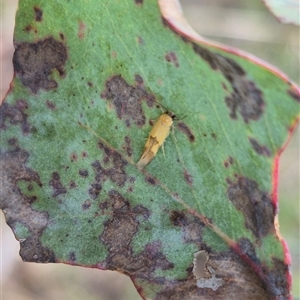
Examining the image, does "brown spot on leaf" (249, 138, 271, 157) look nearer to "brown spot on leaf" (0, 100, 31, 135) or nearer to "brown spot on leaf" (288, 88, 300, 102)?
"brown spot on leaf" (288, 88, 300, 102)

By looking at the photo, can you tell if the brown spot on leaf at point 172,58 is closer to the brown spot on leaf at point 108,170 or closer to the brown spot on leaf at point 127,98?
the brown spot on leaf at point 127,98

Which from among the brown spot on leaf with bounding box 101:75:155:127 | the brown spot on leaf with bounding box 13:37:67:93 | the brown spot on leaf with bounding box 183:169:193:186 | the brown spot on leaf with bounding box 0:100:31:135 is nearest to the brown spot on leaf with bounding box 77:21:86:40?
the brown spot on leaf with bounding box 13:37:67:93

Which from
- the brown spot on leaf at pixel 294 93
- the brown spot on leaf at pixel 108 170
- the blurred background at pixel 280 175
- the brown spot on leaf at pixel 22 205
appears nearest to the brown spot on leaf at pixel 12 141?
the brown spot on leaf at pixel 22 205

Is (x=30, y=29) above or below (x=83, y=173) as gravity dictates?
above

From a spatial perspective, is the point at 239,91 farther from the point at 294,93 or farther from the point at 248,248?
the point at 248,248

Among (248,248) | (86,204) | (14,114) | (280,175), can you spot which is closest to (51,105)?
(14,114)

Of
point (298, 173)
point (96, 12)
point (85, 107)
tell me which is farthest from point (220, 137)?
point (298, 173)
